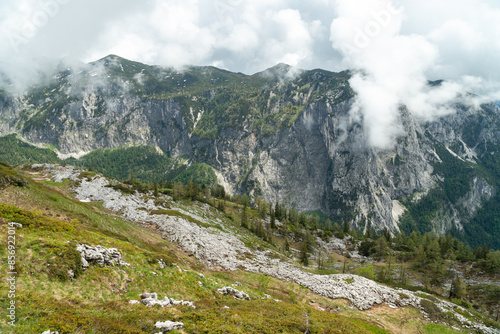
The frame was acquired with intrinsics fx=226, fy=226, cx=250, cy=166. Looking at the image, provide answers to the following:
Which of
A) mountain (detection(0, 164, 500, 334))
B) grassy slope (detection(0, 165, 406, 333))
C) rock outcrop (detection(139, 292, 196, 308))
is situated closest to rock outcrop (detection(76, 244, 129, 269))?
mountain (detection(0, 164, 500, 334))

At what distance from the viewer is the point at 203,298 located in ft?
81.7

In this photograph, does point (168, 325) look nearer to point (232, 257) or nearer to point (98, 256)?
point (98, 256)

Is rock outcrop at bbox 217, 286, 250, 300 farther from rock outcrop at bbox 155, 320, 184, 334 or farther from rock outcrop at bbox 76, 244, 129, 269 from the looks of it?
rock outcrop at bbox 155, 320, 184, 334

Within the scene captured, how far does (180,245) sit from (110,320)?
43366 millimetres

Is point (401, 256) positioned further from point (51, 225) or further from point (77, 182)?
point (77, 182)

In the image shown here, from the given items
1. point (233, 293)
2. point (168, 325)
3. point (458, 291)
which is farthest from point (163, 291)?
point (458, 291)

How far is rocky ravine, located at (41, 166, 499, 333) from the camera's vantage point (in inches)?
1768

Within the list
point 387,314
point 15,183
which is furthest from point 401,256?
point 15,183

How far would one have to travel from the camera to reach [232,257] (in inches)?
2304

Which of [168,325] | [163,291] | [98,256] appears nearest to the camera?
[168,325]

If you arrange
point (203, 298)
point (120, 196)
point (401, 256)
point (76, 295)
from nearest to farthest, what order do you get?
point (76, 295)
point (203, 298)
point (120, 196)
point (401, 256)

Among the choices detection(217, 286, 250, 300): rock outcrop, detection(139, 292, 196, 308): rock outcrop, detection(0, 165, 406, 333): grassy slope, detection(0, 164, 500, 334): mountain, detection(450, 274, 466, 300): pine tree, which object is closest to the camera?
detection(0, 165, 406, 333): grassy slope

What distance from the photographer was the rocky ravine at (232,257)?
44.9 m

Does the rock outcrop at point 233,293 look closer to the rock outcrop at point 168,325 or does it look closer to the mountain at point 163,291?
the mountain at point 163,291
